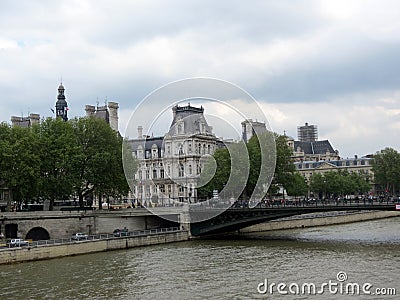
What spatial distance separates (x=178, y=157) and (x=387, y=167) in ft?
161

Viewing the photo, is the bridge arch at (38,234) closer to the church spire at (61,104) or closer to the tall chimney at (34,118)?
the tall chimney at (34,118)

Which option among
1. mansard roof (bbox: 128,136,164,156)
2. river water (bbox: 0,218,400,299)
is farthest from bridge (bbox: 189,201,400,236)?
mansard roof (bbox: 128,136,164,156)

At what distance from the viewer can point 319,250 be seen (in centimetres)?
5225

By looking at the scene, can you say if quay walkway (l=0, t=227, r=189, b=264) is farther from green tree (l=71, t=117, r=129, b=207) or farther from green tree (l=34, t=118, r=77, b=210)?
green tree (l=34, t=118, r=77, b=210)

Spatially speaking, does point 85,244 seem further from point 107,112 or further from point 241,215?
point 107,112

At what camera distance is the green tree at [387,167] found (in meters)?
128

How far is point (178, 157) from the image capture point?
339 ft

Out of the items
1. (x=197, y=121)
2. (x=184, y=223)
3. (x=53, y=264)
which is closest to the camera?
(x=53, y=264)

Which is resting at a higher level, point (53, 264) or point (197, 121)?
point (197, 121)

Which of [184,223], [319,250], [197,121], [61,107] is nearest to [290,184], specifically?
[197,121]

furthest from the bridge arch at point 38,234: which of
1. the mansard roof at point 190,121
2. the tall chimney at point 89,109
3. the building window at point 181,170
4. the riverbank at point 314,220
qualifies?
the tall chimney at point 89,109

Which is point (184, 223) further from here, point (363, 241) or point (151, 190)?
point (151, 190)

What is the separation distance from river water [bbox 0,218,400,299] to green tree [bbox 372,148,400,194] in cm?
7321

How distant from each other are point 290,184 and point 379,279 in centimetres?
5425
